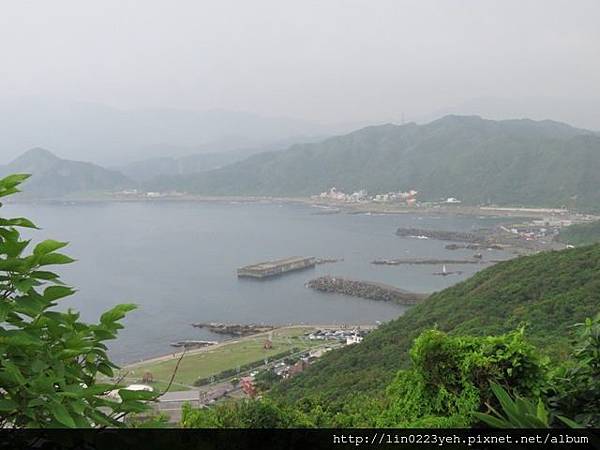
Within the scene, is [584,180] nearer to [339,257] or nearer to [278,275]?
[339,257]

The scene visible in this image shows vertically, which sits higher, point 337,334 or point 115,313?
point 115,313

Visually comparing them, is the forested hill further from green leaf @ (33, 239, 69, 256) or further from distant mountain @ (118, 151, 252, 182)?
distant mountain @ (118, 151, 252, 182)

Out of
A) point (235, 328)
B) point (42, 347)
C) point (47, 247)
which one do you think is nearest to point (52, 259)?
point (47, 247)

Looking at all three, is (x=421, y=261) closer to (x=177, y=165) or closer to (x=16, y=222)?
(x=16, y=222)

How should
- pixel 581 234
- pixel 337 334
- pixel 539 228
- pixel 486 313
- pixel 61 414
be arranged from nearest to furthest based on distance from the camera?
pixel 61 414 → pixel 486 313 → pixel 337 334 → pixel 581 234 → pixel 539 228

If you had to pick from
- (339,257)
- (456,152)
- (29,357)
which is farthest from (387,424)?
(456,152)
